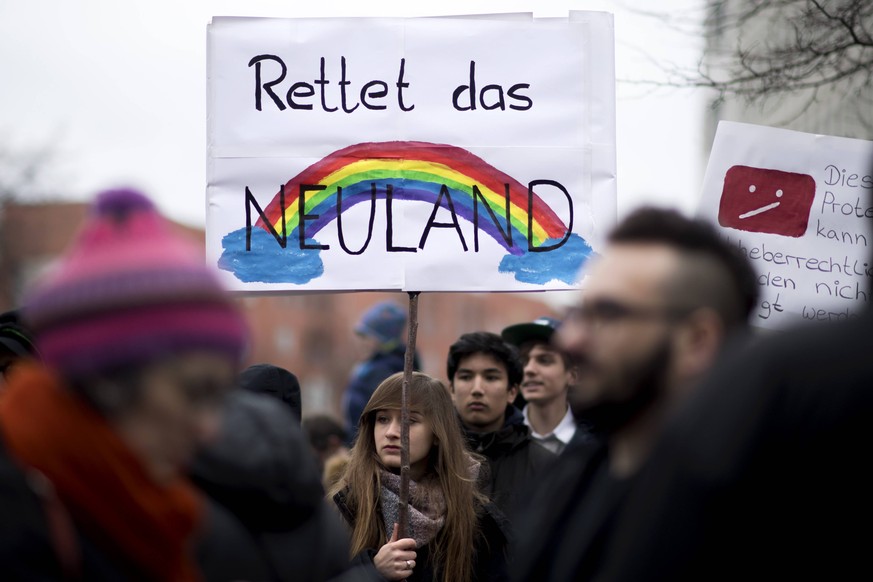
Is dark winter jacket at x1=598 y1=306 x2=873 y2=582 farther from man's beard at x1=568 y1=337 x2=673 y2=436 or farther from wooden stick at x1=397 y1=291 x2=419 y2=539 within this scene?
wooden stick at x1=397 y1=291 x2=419 y2=539

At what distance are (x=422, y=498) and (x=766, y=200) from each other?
198 centimetres

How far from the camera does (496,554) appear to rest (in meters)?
4.66

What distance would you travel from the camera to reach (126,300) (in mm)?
1806

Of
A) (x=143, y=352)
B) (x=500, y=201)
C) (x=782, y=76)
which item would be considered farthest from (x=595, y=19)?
(x=143, y=352)

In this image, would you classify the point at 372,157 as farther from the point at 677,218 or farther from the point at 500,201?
the point at 677,218

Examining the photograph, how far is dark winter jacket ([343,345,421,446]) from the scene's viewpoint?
7.93 m

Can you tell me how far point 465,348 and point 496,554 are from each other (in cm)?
160

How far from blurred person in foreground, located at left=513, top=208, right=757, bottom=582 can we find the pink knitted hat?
670 mm

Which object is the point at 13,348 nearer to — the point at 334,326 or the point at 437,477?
the point at 437,477

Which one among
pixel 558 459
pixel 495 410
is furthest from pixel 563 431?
pixel 558 459

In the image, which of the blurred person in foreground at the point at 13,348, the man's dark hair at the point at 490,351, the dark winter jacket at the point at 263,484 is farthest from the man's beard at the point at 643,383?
the man's dark hair at the point at 490,351

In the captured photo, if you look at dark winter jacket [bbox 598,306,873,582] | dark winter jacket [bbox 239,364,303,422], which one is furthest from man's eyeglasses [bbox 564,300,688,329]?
dark winter jacket [bbox 239,364,303,422]

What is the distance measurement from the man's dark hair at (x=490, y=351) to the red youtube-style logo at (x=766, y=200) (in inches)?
53.1

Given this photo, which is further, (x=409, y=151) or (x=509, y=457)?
(x=509, y=457)
